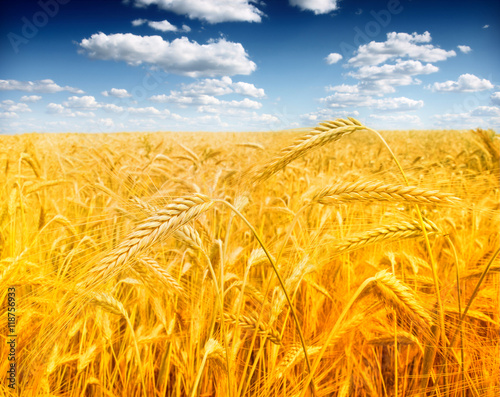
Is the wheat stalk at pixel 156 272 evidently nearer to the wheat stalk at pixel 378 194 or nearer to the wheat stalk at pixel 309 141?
the wheat stalk at pixel 309 141

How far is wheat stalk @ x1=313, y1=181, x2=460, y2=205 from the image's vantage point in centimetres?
104

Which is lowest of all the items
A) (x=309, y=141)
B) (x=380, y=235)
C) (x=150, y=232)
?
(x=380, y=235)

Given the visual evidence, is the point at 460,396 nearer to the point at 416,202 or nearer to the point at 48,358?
the point at 416,202

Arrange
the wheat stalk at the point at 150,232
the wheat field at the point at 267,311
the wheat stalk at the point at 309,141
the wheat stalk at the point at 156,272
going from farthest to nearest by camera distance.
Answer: the wheat stalk at the point at 156,272
the wheat stalk at the point at 309,141
the wheat field at the point at 267,311
the wheat stalk at the point at 150,232

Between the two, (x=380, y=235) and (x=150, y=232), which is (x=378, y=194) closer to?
(x=380, y=235)

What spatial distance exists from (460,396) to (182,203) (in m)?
1.59

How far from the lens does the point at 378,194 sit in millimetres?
1083

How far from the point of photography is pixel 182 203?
0.89 m

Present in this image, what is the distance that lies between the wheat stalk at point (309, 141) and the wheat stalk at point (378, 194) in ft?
0.58

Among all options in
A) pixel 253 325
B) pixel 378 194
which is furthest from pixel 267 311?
pixel 378 194

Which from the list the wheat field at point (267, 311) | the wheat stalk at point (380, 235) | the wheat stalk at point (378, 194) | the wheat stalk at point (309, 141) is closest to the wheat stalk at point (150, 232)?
the wheat field at point (267, 311)

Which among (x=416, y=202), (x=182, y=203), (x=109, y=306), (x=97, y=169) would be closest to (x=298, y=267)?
(x=416, y=202)

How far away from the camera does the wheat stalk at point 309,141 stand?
114cm

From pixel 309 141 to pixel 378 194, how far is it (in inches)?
12.4
